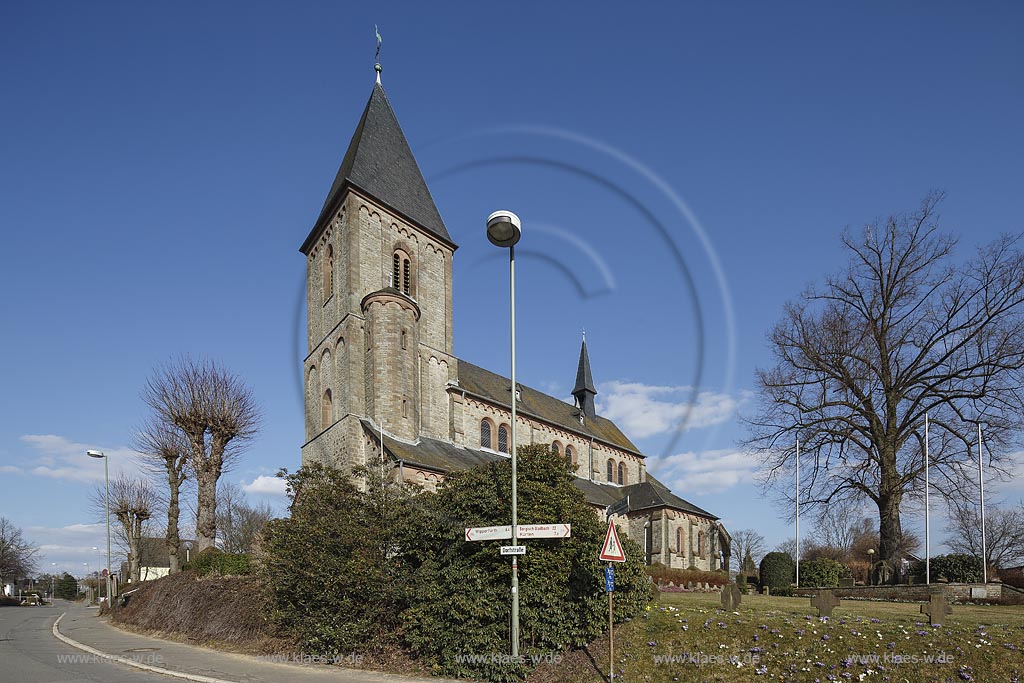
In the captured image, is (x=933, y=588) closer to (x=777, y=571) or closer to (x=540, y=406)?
(x=777, y=571)

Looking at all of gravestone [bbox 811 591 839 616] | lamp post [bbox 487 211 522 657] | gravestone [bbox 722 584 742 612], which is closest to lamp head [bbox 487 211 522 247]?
lamp post [bbox 487 211 522 657]

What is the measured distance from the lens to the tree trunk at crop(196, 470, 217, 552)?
115 ft

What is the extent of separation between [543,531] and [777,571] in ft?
83.0

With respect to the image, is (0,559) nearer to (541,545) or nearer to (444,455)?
(444,455)

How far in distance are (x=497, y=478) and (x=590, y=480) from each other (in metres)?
44.8

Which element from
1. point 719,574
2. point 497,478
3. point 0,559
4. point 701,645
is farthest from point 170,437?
point 0,559

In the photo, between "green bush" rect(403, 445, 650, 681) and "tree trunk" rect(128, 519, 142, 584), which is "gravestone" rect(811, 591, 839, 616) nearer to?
"green bush" rect(403, 445, 650, 681)

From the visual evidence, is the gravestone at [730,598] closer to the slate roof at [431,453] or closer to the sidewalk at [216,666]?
the sidewalk at [216,666]

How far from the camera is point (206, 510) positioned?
3566cm

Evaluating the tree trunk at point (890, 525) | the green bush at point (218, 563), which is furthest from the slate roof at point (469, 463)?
the tree trunk at point (890, 525)

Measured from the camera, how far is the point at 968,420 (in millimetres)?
30125

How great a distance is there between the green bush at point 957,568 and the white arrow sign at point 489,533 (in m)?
22.0

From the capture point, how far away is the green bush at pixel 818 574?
30.8 m

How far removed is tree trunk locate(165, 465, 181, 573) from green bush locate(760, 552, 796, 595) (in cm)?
2976
